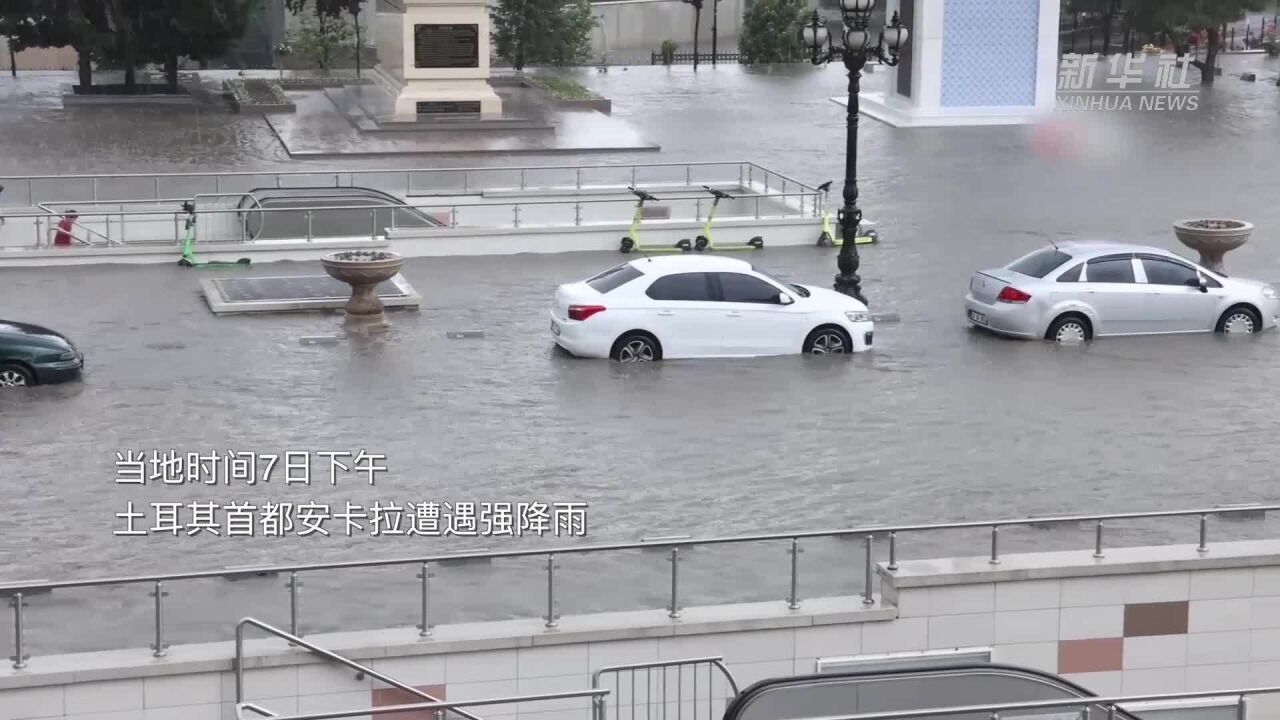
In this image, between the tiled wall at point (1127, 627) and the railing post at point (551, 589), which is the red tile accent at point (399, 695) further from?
the tiled wall at point (1127, 627)

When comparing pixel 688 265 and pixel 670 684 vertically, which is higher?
pixel 688 265

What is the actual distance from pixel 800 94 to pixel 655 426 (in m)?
38.4

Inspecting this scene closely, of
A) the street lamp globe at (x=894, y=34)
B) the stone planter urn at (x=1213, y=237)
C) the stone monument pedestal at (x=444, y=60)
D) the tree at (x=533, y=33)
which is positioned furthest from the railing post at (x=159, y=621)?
the tree at (x=533, y=33)

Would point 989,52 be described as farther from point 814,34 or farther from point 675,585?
point 675,585

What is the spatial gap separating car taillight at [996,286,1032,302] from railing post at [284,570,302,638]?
1378cm

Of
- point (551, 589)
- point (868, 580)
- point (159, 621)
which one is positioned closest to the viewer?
point (159, 621)

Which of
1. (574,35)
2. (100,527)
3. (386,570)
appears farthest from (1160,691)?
(574,35)

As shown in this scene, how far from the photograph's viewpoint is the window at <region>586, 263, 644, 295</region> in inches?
939

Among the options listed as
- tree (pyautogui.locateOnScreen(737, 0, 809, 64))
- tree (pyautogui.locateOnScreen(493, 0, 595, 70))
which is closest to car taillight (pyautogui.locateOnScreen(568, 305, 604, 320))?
tree (pyautogui.locateOnScreen(493, 0, 595, 70))

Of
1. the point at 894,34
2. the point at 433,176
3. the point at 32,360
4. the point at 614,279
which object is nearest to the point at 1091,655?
the point at 614,279

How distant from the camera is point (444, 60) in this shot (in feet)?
157

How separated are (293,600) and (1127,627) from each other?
623 cm

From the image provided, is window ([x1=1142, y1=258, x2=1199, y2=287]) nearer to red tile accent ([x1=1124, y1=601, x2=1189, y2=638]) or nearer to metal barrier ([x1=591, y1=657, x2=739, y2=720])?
red tile accent ([x1=1124, y1=601, x2=1189, y2=638])

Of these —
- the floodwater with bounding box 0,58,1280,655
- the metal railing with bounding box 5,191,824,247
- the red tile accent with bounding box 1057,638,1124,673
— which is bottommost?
the red tile accent with bounding box 1057,638,1124,673
